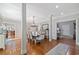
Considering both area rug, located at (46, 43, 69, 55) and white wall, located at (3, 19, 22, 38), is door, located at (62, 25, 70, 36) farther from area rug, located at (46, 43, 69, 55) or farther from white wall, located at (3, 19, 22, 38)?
white wall, located at (3, 19, 22, 38)

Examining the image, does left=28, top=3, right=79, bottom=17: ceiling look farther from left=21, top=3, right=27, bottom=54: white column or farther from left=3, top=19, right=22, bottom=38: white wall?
left=3, top=19, right=22, bottom=38: white wall

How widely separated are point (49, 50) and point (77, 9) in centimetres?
100

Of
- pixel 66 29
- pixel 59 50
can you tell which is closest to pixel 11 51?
pixel 59 50

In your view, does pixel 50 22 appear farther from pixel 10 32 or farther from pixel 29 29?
pixel 10 32

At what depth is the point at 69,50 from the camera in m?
2.23

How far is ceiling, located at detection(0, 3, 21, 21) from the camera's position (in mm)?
2207

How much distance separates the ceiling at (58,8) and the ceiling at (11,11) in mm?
285

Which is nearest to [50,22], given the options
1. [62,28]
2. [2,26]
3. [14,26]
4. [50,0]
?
[62,28]

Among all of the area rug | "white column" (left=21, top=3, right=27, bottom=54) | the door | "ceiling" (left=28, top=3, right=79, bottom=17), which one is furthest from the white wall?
the door

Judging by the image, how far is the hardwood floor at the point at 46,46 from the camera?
87.5 inches

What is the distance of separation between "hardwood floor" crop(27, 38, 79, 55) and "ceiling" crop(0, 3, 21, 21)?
0.62 meters

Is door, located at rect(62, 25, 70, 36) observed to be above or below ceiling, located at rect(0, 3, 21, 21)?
below

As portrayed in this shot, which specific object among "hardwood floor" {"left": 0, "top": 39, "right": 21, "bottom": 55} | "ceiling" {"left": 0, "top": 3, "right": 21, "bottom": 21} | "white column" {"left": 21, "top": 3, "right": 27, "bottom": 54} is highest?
"ceiling" {"left": 0, "top": 3, "right": 21, "bottom": 21}

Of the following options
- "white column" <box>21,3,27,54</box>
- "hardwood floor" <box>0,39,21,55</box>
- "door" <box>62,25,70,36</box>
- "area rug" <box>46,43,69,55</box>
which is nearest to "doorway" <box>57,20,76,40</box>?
"door" <box>62,25,70,36</box>
